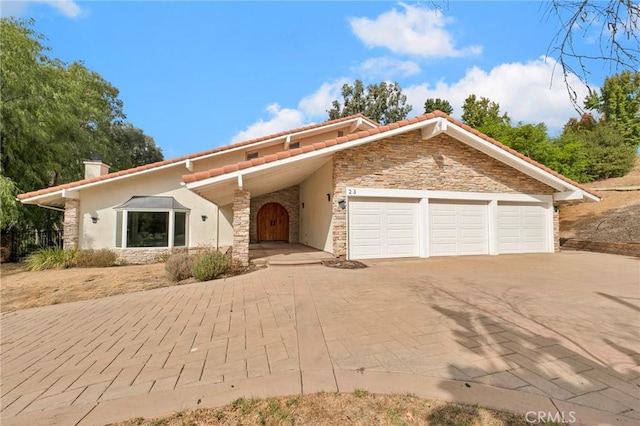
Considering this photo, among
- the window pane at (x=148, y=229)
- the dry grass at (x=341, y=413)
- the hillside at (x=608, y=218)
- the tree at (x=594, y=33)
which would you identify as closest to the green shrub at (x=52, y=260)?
the window pane at (x=148, y=229)

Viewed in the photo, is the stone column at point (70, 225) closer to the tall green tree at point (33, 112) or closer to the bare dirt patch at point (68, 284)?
the bare dirt patch at point (68, 284)

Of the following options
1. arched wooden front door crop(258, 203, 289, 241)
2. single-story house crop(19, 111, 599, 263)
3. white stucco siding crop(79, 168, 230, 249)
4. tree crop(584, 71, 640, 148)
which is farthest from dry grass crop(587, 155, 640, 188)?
white stucco siding crop(79, 168, 230, 249)

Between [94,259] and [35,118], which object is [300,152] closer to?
[94,259]

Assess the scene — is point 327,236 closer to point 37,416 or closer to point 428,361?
point 428,361

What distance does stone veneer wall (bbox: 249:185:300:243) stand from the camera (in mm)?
16766

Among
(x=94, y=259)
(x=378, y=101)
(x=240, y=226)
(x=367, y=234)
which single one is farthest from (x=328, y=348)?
(x=378, y=101)

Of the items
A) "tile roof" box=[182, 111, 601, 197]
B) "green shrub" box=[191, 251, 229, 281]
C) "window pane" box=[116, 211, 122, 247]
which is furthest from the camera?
"window pane" box=[116, 211, 122, 247]

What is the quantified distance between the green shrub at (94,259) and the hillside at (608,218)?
71.4 feet

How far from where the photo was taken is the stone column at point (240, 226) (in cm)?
852

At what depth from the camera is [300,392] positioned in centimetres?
243

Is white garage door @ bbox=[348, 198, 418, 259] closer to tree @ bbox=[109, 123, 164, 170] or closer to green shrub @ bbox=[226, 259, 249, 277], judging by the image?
green shrub @ bbox=[226, 259, 249, 277]

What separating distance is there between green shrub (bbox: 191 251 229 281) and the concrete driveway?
1081mm

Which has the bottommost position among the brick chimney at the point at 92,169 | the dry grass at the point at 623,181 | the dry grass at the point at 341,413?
the dry grass at the point at 341,413

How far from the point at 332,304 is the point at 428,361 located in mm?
2209
